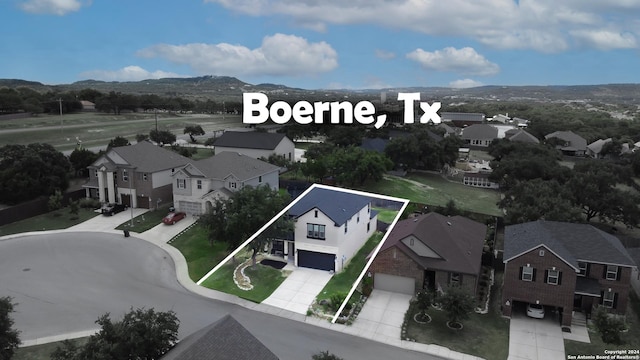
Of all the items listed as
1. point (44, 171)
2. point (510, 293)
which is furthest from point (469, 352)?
point (44, 171)

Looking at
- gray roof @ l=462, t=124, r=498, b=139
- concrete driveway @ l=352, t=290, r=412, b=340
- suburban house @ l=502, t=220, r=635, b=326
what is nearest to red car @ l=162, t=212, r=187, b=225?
concrete driveway @ l=352, t=290, r=412, b=340

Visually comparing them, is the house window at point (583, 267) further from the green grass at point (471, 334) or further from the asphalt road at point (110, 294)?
the asphalt road at point (110, 294)

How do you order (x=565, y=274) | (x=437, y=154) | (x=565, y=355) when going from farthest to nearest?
(x=437, y=154), (x=565, y=274), (x=565, y=355)

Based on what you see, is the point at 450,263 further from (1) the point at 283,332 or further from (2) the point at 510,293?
(1) the point at 283,332

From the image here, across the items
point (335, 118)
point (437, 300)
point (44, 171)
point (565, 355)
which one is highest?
point (335, 118)

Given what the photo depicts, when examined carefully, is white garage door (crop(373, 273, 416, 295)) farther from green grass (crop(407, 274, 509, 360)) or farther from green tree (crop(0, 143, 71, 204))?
green tree (crop(0, 143, 71, 204))

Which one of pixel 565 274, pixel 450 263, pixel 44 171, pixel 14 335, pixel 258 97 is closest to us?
pixel 258 97

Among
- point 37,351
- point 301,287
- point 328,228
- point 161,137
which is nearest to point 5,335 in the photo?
point 37,351

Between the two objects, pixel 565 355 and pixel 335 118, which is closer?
pixel 335 118
